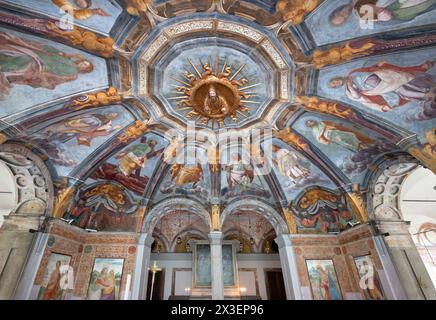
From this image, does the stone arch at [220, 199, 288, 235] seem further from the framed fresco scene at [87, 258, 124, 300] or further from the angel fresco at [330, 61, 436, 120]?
the angel fresco at [330, 61, 436, 120]

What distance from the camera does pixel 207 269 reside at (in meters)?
15.5

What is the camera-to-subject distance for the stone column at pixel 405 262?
29.0ft

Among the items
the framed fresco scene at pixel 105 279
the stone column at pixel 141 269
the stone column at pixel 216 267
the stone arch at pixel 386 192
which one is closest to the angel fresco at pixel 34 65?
the stone column at pixel 141 269

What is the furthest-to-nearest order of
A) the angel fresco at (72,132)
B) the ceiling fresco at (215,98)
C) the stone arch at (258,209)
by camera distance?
the stone arch at (258,209) → the angel fresco at (72,132) → the ceiling fresco at (215,98)

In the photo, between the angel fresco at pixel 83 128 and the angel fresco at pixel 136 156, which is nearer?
the angel fresco at pixel 83 128

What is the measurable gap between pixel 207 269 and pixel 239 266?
2.36 meters

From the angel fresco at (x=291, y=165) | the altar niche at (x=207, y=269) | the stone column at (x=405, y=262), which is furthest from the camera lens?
the altar niche at (x=207, y=269)

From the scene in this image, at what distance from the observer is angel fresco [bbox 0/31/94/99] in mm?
6180

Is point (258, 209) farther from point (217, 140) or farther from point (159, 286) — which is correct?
point (159, 286)

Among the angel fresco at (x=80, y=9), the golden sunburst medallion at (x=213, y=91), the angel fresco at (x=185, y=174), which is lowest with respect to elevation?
the angel fresco at (x=185, y=174)

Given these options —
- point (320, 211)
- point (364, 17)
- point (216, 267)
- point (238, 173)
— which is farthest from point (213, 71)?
point (320, 211)

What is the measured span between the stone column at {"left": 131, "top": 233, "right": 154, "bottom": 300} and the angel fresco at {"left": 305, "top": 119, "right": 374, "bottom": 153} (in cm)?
1003

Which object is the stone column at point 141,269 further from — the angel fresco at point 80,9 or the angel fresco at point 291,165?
the angel fresco at point 80,9

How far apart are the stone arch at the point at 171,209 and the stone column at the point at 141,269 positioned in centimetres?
67
